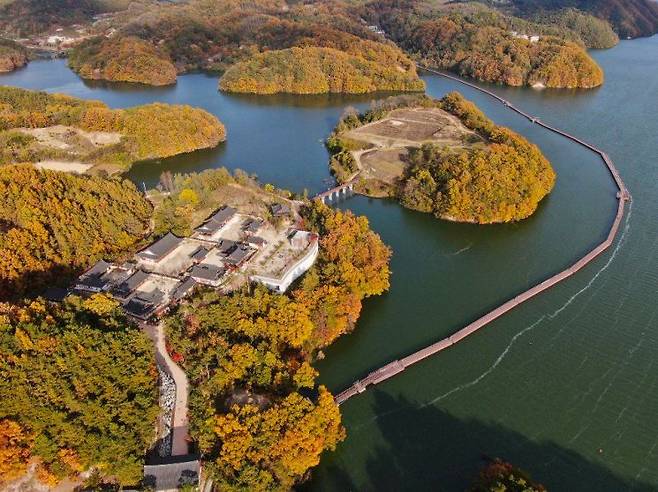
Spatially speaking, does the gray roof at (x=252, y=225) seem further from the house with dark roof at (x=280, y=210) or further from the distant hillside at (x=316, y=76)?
the distant hillside at (x=316, y=76)

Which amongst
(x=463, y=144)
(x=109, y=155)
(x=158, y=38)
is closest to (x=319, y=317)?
(x=463, y=144)

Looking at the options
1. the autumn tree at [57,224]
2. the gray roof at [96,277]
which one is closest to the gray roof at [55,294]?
the gray roof at [96,277]

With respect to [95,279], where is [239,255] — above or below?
above

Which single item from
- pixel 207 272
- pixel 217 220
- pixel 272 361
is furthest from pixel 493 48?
pixel 272 361

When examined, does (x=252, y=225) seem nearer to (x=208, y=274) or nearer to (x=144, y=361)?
(x=208, y=274)

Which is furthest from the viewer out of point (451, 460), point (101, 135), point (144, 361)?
point (101, 135)

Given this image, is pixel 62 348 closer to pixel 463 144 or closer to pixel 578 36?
pixel 463 144
